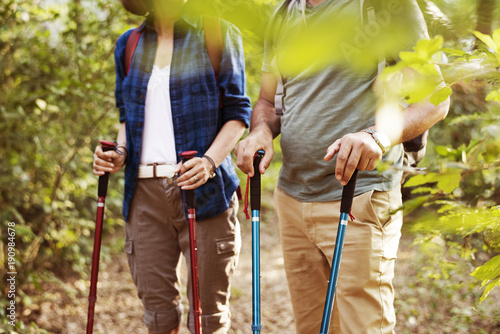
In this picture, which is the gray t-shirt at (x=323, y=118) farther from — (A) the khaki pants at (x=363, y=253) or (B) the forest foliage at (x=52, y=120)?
(B) the forest foliage at (x=52, y=120)

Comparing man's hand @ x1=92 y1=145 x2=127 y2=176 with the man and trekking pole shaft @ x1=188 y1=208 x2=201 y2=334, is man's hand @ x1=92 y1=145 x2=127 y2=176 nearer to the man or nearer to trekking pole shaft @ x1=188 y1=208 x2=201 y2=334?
trekking pole shaft @ x1=188 y1=208 x2=201 y2=334

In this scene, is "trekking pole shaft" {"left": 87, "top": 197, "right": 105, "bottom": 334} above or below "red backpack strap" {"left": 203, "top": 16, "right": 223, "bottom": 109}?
below

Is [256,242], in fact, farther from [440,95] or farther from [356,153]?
[440,95]

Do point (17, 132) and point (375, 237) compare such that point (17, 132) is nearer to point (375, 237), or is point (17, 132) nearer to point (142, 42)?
point (142, 42)

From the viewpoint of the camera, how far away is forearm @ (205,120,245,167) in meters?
2.18

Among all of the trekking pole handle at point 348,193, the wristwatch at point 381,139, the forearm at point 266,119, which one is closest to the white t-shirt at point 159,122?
the forearm at point 266,119

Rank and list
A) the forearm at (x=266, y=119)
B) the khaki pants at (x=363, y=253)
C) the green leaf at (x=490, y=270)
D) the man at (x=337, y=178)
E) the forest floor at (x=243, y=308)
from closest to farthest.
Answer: the green leaf at (x=490, y=270), the man at (x=337, y=178), the khaki pants at (x=363, y=253), the forearm at (x=266, y=119), the forest floor at (x=243, y=308)

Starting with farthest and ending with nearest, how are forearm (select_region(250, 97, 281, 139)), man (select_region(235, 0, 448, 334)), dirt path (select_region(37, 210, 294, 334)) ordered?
dirt path (select_region(37, 210, 294, 334)) → forearm (select_region(250, 97, 281, 139)) → man (select_region(235, 0, 448, 334))

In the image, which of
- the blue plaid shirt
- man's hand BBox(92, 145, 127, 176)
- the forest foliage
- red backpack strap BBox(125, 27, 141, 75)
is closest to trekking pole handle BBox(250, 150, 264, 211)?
the blue plaid shirt

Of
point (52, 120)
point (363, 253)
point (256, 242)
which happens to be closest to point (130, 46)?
point (256, 242)

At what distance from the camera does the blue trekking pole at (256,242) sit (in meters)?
1.63

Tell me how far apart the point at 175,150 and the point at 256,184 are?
632 millimetres

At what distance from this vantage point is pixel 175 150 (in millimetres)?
2256

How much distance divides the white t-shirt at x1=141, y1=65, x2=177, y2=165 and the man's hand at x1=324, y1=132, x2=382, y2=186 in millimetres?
1073
